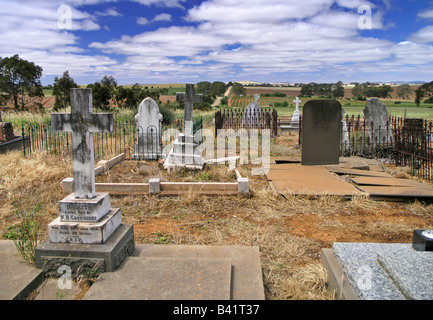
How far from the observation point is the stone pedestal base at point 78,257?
324cm

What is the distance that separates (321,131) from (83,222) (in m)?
6.59


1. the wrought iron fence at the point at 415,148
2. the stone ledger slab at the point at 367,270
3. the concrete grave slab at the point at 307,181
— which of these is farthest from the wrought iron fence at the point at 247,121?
the stone ledger slab at the point at 367,270

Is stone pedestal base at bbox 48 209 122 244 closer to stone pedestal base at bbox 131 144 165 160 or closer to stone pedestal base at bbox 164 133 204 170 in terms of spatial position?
stone pedestal base at bbox 164 133 204 170

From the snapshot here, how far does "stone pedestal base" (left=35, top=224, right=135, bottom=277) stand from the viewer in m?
3.24

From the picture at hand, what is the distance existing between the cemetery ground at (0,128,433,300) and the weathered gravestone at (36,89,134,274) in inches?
33.3

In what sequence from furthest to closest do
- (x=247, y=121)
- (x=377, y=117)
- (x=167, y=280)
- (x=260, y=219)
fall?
(x=247, y=121)
(x=377, y=117)
(x=260, y=219)
(x=167, y=280)

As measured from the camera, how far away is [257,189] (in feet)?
22.8

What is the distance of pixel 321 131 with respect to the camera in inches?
336

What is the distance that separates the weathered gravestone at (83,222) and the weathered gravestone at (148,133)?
6.27 m

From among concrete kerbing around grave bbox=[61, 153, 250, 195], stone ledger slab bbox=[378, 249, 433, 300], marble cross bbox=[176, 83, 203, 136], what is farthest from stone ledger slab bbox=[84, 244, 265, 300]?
marble cross bbox=[176, 83, 203, 136]

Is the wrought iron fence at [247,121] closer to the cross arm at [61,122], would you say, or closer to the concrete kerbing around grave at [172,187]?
the concrete kerbing around grave at [172,187]

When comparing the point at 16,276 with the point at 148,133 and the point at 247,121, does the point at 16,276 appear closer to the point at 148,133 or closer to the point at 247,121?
the point at 148,133

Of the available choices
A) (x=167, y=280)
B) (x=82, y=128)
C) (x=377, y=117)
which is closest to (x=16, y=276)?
(x=167, y=280)

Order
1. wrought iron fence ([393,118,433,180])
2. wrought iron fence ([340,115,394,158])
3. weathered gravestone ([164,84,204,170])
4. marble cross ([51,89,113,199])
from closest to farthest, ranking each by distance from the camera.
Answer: marble cross ([51,89,113,199]) → weathered gravestone ([164,84,204,170]) → wrought iron fence ([393,118,433,180]) → wrought iron fence ([340,115,394,158])
